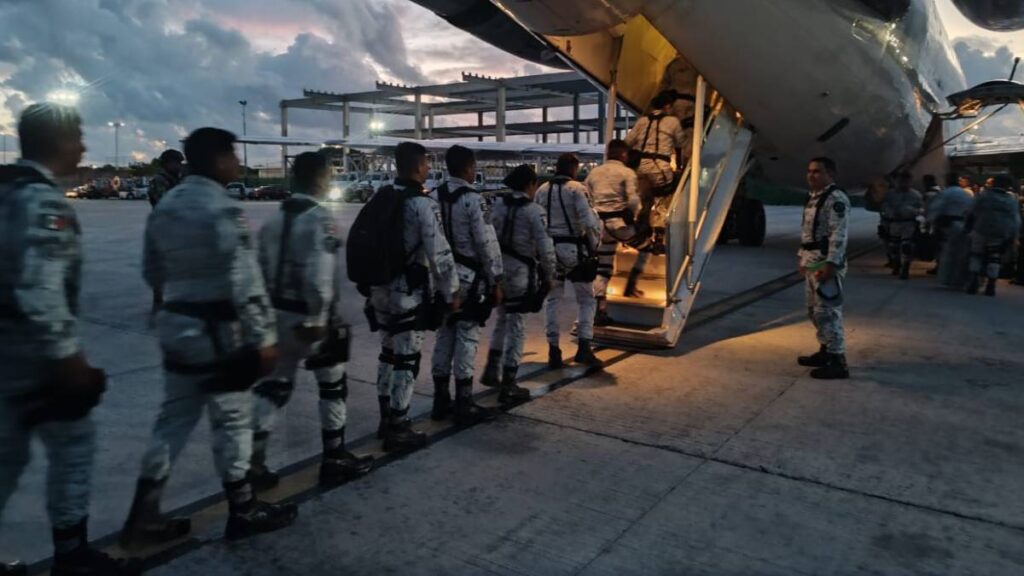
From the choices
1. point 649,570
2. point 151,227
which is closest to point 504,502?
point 649,570

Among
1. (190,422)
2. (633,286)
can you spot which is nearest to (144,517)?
(190,422)

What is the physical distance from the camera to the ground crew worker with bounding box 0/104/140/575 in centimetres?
260

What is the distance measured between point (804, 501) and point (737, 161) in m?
5.60

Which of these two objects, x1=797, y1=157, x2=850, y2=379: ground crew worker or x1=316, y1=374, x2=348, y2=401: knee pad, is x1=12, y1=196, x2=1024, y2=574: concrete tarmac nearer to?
x1=797, y1=157, x2=850, y2=379: ground crew worker

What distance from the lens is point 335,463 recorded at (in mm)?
3910

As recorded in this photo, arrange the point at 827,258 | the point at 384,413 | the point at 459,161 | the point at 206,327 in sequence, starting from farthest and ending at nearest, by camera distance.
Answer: the point at 827,258 < the point at 459,161 < the point at 384,413 < the point at 206,327

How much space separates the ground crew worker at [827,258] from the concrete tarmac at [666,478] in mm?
331

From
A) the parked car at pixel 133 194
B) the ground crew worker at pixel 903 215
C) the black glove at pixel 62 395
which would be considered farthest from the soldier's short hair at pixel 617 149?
the parked car at pixel 133 194

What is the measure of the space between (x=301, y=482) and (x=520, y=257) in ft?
7.86

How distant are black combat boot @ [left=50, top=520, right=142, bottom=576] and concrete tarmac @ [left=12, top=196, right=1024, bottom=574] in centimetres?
27

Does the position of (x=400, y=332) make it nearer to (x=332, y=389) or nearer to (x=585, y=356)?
(x=332, y=389)

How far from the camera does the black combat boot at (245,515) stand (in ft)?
10.7

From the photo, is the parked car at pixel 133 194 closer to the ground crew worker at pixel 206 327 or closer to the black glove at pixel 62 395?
the ground crew worker at pixel 206 327

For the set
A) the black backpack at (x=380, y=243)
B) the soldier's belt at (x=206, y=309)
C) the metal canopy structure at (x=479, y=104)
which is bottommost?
the soldier's belt at (x=206, y=309)
